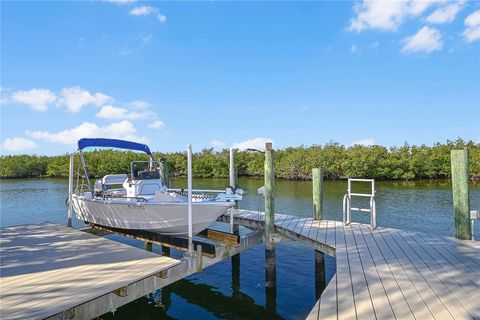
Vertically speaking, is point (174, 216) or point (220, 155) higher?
point (220, 155)

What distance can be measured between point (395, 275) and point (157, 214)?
5.26 m

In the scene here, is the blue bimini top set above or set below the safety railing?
above

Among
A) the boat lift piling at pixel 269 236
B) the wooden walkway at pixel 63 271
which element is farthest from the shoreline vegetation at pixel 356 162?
the wooden walkway at pixel 63 271

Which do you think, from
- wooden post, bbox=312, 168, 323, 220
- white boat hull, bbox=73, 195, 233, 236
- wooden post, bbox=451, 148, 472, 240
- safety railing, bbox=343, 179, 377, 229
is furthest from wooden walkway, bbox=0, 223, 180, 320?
wooden post, bbox=451, 148, 472, 240

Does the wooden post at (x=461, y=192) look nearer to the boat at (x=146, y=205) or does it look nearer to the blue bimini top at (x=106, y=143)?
the boat at (x=146, y=205)

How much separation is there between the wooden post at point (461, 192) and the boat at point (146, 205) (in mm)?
4633

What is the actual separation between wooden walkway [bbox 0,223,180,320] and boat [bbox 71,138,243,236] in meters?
1.02

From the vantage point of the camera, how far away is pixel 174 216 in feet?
26.0

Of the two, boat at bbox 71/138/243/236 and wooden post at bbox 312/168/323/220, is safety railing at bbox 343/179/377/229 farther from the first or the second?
boat at bbox 71/138/243/236

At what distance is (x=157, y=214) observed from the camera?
26.3 feet

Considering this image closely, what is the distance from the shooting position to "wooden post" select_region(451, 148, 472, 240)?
694 cm

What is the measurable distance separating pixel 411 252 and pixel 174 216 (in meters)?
5.04

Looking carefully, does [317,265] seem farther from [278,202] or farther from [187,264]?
[278,202]

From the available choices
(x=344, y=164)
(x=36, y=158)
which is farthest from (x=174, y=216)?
(x=36, y=158)
